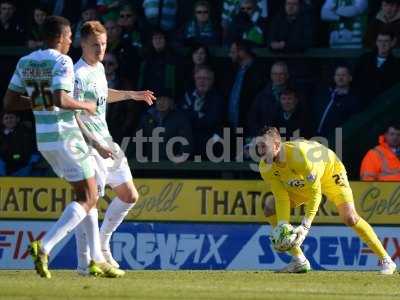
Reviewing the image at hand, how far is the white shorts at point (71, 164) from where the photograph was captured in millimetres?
10750

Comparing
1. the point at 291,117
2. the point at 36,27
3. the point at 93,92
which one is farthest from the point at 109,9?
the point at 93,92

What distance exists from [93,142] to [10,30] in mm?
8127

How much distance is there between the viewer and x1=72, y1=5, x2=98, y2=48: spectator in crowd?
18.2 metres

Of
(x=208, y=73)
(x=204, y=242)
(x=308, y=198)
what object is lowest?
(x=204, y=242)

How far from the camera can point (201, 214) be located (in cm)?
1562

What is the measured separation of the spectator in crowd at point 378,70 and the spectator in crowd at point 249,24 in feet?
5.20

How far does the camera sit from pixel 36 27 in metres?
18.6

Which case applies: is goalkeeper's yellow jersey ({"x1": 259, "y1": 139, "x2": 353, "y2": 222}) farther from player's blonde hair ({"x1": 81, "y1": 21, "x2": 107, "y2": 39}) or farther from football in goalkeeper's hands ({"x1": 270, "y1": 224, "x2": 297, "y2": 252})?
player's blonde hair ({"x1": 81, "y1": 21, "x2": 107, "y2": 39})

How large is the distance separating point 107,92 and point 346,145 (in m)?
6.01

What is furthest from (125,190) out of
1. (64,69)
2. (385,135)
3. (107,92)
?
(385,135)

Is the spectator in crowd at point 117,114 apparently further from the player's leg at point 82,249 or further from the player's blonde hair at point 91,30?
the player's blonde hair at point 91,30

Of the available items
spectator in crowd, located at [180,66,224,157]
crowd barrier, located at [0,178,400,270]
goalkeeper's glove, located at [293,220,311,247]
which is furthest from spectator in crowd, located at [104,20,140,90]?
goalkeeper's glove, located at [293,220,311,247]

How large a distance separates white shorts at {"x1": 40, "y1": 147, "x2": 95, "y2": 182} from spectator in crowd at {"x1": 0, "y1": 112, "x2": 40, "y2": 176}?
21.4ft

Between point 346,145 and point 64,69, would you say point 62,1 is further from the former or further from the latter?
point 64,69
